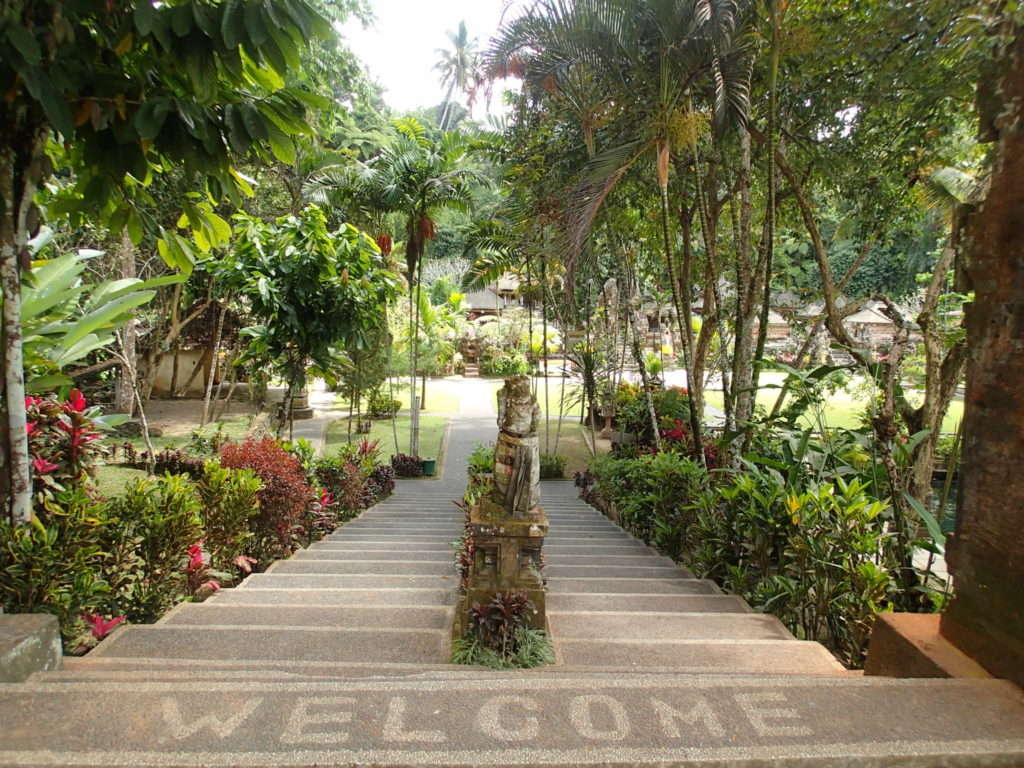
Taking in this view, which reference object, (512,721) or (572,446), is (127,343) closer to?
(572,446)

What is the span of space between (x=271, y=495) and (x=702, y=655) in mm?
3681

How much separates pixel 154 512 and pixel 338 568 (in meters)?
1.86

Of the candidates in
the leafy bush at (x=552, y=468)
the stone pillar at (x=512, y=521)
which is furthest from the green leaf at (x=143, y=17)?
the leafy bush at (x=552, y=468)

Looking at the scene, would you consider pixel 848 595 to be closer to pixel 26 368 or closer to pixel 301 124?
pixel 301 124

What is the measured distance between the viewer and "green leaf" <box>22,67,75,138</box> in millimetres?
2029

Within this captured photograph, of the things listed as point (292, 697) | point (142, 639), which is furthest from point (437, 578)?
point (292, 697)

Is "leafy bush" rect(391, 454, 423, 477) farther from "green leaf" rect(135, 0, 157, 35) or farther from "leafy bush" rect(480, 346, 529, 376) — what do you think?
"leafy bush" rect(480, 346, 529, 376)

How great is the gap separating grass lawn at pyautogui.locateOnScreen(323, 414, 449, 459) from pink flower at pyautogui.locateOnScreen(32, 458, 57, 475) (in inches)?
389

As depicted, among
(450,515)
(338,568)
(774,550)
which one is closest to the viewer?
(774,550)

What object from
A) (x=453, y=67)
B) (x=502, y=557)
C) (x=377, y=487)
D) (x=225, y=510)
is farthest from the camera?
(x=453, y=67)

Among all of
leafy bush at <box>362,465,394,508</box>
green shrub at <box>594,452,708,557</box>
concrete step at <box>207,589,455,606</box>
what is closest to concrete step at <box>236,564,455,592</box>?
concrete step at <box>207,589,455,606</box>

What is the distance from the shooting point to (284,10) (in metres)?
2.16

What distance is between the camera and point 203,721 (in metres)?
1.35

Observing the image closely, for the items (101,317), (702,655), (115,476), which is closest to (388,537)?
(101,317)
